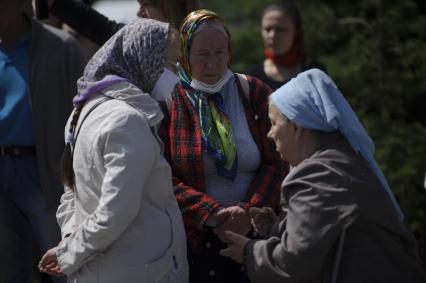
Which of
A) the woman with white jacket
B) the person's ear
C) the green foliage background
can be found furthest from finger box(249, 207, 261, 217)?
the green foliage background

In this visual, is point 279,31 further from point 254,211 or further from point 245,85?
point 254,211

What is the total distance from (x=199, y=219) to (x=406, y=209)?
3431 mm

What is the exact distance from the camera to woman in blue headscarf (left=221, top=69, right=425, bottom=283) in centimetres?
322

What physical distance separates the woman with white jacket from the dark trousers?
1.14 feet

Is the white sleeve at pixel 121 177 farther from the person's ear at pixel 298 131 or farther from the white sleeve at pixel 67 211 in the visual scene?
the person's ear at pixel 298 131

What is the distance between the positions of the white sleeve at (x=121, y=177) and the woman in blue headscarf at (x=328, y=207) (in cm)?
50

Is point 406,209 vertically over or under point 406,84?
under

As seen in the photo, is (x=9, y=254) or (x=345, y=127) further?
(x=9, y=254)

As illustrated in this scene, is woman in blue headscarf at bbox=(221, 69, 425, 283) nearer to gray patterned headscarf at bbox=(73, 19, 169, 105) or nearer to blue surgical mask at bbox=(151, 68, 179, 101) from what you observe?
gray patterned headscarf at bbox=(73, 19, 169, 105)

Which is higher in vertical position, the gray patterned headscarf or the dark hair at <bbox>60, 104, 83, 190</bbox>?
the gray patterned headscarf

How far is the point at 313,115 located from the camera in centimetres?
334

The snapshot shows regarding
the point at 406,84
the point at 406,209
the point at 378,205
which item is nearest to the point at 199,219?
the point at 378,205

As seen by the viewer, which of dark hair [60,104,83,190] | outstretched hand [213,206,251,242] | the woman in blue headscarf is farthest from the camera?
outstretched hand [213,206,251,242]

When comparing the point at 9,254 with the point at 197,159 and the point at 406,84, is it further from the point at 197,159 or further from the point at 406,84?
the point at 406,84
